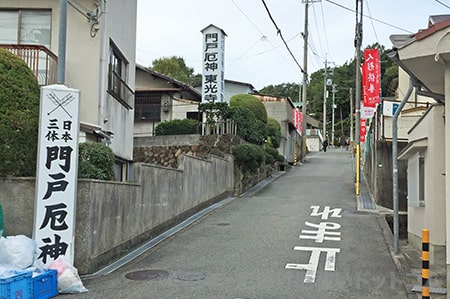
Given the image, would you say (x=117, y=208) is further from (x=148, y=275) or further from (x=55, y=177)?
(x=55, y=177)

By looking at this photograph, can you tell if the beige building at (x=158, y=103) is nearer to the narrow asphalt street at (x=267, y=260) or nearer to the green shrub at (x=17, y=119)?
the narrow asphalt street at (x=267, y=260)

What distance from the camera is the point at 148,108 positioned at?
91.8 ft

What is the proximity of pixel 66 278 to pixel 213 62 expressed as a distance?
50.0ft

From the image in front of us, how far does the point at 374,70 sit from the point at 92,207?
16.6 m

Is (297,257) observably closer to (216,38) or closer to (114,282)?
(114,282)

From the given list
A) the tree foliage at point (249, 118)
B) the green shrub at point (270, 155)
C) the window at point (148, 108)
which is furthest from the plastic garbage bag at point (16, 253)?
the window at point (148, 108)

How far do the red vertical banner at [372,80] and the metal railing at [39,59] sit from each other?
47.0 feet

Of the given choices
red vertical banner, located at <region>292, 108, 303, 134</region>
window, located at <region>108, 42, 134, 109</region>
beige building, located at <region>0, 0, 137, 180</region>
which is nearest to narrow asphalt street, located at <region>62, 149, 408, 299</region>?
beige building, located at <region>0, 0, 137, 180</region>

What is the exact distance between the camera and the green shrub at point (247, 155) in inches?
781

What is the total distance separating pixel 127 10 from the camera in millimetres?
15398

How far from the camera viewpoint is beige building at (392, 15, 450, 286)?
19.9 ft

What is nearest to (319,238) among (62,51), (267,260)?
(267,260)

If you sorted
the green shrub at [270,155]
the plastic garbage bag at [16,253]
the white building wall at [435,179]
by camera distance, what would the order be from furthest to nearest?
the green shrub at [270,155] < the white building wall at [435,179] < the plastic garbage bag at [16,253]

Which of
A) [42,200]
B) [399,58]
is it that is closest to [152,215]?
[42,200]
